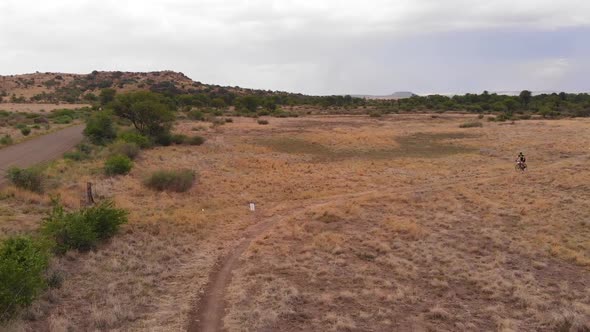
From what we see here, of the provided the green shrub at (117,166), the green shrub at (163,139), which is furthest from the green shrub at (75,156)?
the green shrub at (163,139)

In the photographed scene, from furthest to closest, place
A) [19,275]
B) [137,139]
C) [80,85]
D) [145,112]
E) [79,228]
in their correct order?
[80,85] → [145,112] → [137,139] → [79,228] → [19,275]

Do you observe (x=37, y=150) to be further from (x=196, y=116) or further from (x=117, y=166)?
(x=196, y=116)

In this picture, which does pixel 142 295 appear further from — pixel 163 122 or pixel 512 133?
pixel 512 133

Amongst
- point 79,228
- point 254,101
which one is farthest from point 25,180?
point 254,101

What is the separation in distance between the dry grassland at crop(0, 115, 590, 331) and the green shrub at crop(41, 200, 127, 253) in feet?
1.35

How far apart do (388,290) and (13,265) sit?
7.76 meters

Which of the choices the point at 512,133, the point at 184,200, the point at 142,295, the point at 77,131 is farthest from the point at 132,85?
the point at 142,295

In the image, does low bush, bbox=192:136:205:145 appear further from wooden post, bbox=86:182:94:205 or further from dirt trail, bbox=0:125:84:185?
wooden post, bbox=86:182:94:205

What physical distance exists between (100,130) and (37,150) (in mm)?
6765

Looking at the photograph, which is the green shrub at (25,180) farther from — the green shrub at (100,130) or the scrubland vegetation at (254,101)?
the scrubland vegetation at (254,101)

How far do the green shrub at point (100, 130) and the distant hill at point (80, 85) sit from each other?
2632 inches

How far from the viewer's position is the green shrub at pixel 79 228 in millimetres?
11945

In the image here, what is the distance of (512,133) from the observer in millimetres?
45875

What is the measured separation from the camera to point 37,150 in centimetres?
2972
